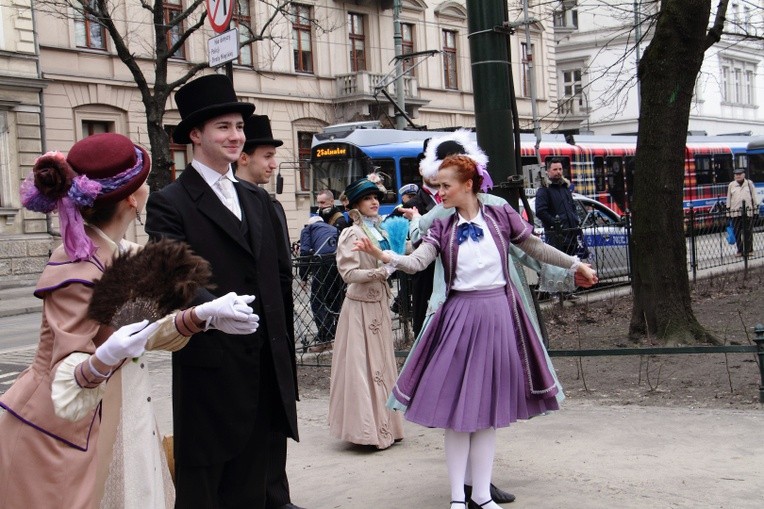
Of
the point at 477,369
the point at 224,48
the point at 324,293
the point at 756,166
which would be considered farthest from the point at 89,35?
the point at 477,369

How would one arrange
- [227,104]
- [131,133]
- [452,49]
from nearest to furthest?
[227,104], [131,133], [452,49]

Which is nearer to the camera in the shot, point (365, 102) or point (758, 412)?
point (758, 412)

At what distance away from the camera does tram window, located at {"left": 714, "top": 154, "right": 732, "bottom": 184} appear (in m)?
34.2

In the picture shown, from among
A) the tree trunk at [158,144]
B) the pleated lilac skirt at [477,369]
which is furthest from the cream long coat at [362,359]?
the tree trunk at [158,144]

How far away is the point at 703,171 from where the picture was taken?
3359 cm

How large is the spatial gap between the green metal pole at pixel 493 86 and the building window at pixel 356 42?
30248mm

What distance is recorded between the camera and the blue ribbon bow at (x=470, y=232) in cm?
499

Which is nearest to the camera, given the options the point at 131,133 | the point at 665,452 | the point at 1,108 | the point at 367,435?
the point at 665,452

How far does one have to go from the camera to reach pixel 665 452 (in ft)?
19.0

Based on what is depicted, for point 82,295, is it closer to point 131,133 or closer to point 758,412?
point 758,412

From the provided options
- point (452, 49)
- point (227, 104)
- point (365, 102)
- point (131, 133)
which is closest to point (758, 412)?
point (227, 104)

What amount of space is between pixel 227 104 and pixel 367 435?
9.62ft

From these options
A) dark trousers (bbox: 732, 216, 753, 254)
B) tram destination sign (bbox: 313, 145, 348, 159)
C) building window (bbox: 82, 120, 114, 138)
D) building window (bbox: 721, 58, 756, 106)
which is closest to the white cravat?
dark trousers (bbox: 732, 216, 753, 254)

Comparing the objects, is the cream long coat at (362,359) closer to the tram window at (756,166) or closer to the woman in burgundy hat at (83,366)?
the woman in burgundy hat at (83,366)
